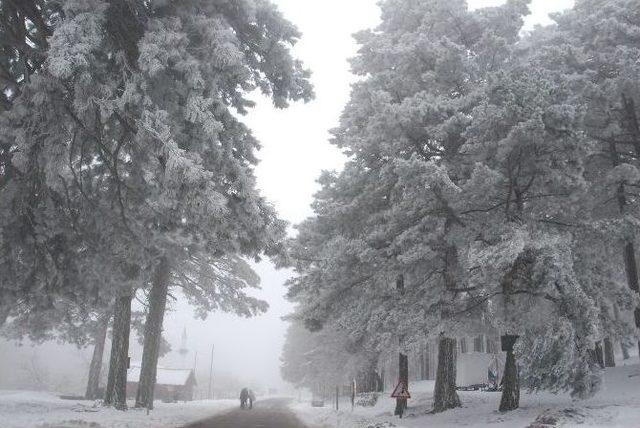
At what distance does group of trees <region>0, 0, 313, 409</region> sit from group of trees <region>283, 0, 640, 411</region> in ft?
9.49

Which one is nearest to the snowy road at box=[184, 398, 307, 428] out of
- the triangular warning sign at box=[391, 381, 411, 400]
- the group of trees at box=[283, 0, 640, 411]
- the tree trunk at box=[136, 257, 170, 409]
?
the tree trunk at box=[136, 257, 170, 409]

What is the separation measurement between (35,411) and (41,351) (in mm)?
95210

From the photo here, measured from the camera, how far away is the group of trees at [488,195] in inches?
427

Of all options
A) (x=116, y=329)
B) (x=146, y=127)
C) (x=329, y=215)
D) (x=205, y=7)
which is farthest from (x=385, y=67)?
(x=116, y=329)

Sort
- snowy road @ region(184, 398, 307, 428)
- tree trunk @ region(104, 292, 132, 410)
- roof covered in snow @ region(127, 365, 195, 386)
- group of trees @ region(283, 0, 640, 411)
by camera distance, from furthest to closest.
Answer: roof covered in snow @ region(127, 365, 195, 386), tree trunk @ region(104, 292, 132, 410), snowy road @ region(184, 398, 307, 428), group of trees @ region(283, 0, 640, 411)

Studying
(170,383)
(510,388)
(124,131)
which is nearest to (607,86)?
(510,388)

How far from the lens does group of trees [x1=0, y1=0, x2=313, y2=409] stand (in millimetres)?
7367

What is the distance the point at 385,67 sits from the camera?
16453 millimetres

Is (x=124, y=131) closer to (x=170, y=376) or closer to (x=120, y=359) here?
(x=120, y=359)

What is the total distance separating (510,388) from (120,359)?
509 inches

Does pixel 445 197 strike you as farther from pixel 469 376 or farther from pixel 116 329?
pixel 469 376

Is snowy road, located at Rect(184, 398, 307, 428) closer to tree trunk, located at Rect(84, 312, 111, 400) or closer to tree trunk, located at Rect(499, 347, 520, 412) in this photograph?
tree trunk, located at Rect(499, 347, 520, 412)

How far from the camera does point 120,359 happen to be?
17.9 meters

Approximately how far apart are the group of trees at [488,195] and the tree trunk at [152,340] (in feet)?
17.3
